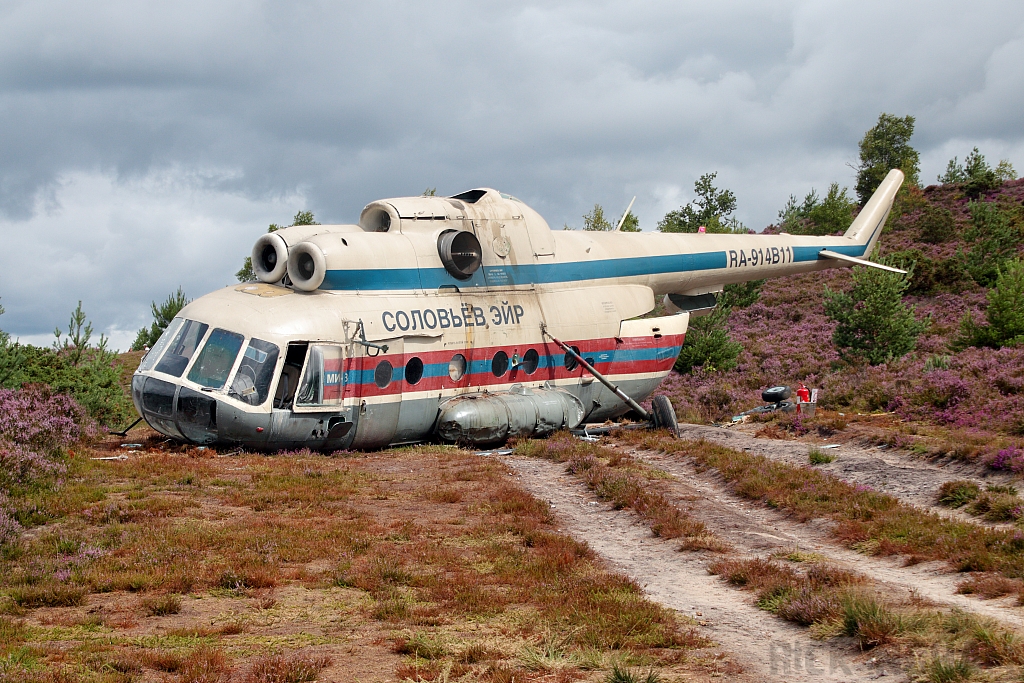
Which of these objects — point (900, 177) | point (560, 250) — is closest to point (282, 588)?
point (560, 250)

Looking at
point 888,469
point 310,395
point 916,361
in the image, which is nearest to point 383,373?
point 310,395

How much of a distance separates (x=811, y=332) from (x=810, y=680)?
39125 mm

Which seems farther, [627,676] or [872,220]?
[872,220]

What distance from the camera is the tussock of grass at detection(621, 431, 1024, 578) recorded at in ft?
35.7

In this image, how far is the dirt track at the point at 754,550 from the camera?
7.64 metres

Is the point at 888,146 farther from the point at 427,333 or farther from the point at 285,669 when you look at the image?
the point at 285,669

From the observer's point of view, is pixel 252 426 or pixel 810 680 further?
pixel 252 426

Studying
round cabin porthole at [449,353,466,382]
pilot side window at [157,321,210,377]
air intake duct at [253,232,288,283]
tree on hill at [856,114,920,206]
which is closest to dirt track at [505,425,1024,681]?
round cabin porthole at [449,353,466,382]

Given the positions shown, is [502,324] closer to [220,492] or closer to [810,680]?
[220,492]

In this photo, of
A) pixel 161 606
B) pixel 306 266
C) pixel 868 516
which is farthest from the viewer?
pixel 306 266

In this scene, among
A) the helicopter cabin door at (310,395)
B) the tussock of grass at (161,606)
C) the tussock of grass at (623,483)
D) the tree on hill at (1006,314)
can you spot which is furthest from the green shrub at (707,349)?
the tussock of grass at (161,606)

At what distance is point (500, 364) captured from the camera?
21391mm

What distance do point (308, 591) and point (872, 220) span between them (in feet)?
91.1

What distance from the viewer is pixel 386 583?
31.4 feet
